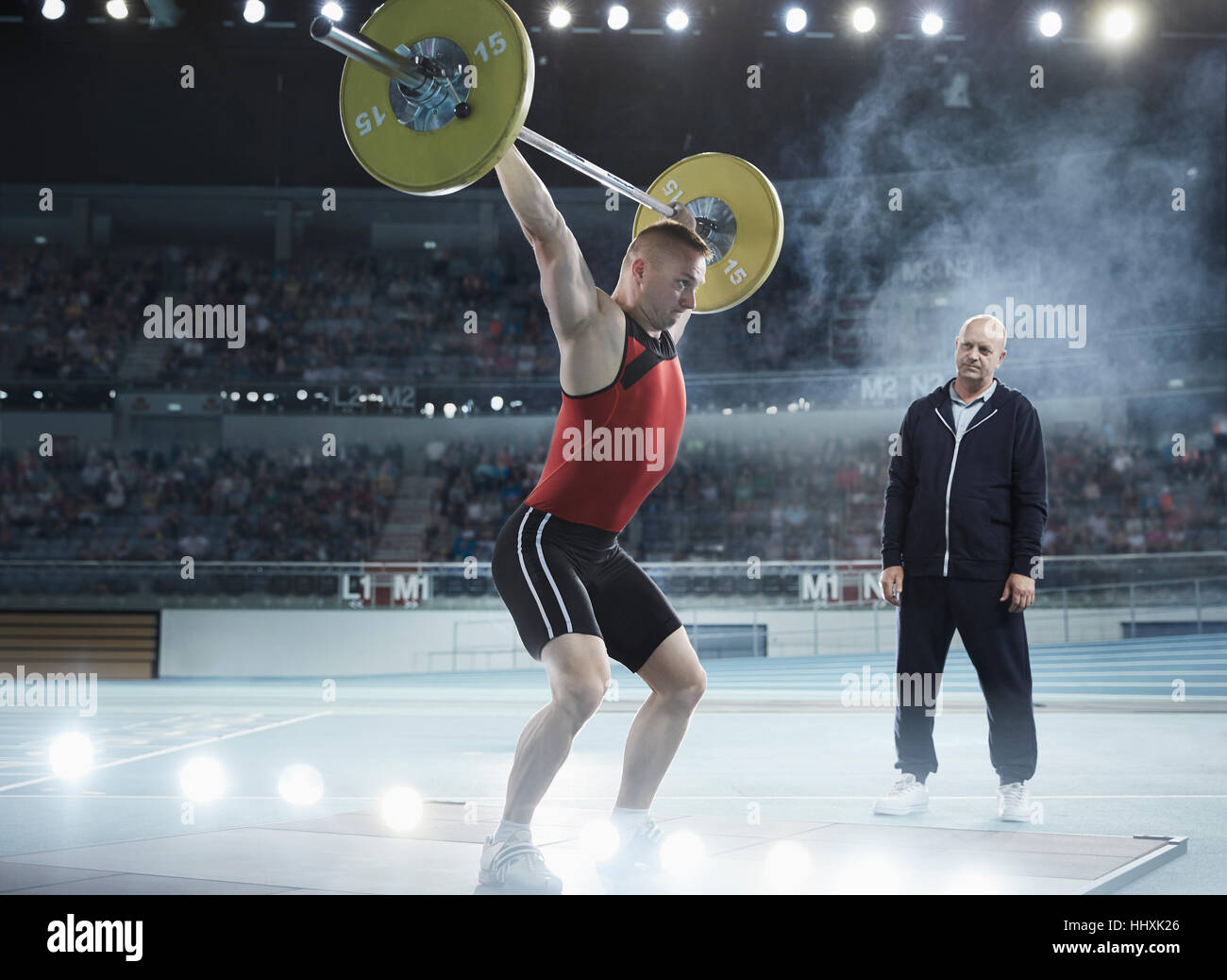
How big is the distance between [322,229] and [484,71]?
1928cm

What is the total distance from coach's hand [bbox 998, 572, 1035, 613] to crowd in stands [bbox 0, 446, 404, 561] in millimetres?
14118

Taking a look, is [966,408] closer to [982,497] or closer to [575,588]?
[982,497]

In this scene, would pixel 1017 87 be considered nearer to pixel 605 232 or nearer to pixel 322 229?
pixel 605 232

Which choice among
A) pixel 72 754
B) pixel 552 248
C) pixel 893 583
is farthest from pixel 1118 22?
pixel 72 754

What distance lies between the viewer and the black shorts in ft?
9.78

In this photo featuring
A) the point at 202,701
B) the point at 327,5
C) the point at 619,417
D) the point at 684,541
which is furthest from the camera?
the point at 684,541

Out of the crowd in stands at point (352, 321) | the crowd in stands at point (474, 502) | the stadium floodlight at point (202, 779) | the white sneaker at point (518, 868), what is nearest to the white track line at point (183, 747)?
the stadium floodlight at point (202, 779)

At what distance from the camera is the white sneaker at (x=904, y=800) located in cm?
415

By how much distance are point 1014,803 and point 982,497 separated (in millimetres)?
1106

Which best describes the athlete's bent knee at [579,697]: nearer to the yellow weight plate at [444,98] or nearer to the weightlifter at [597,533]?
the weightlifter at [597,533]

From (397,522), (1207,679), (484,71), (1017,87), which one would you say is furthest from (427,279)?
(484,71)

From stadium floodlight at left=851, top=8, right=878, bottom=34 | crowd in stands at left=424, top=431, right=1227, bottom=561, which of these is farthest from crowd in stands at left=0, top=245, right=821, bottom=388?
stadium floodlight at left=851, top=8, right=878, bottom=34

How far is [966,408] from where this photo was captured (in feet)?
14.3

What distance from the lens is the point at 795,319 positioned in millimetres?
18703
